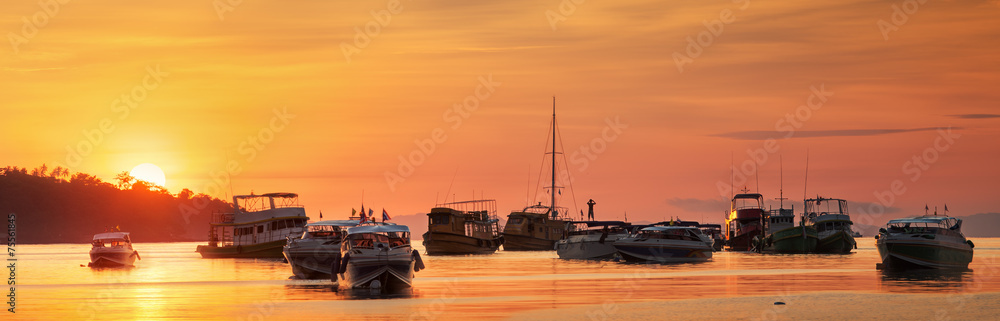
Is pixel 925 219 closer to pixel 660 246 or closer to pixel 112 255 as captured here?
pixel 660 246

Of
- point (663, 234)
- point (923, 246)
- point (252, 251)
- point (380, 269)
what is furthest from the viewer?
point (252, 251)

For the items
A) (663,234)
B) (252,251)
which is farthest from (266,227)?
(663,234)

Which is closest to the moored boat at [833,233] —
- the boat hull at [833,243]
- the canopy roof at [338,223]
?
the boat hull at [833,243]

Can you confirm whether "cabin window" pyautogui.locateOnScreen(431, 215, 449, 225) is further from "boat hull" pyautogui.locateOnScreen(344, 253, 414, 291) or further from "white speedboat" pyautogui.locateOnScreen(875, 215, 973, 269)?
"boat hull" pyautogui.locateOnScreen(344, 253, 414, 291)

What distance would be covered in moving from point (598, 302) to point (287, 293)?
14582 millimetres

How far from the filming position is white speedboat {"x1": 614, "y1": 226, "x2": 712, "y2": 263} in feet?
282

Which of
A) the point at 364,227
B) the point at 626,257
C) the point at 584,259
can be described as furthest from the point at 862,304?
the point at 584,259

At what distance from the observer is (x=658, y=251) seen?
86.0 metres

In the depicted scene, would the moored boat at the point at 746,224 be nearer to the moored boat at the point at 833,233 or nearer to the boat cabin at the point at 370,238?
the moored boat at the point at 833,233

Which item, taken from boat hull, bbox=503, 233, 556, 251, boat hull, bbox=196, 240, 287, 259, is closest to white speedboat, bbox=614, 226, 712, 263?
boat hull, bbox=196, 240, 287, 259

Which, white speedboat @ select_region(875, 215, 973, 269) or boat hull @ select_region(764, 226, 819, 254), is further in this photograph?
boat hull @ select_region(764, 226, 819, 254)

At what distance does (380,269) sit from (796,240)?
79283 mm

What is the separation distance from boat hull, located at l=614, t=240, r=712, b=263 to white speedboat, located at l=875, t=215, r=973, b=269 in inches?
854

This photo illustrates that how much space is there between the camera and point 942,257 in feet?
212
